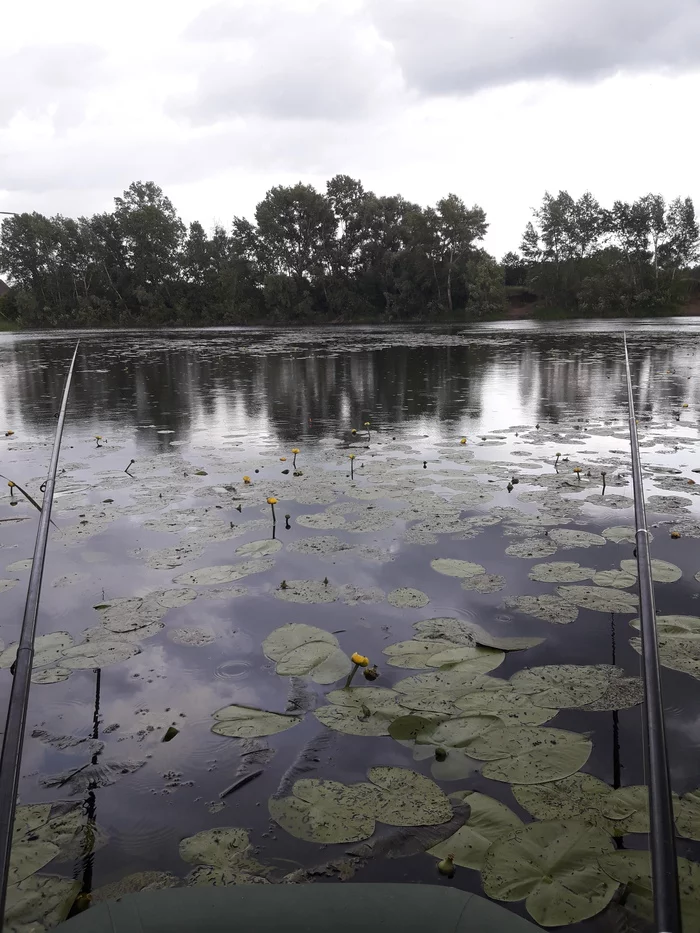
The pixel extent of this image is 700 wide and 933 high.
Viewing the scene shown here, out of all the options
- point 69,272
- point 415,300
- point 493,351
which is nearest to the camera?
point 493,351

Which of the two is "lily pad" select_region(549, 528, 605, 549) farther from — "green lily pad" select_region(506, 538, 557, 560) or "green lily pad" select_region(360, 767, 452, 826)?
"green lily pad" select_region(360, 767, 452, 826)

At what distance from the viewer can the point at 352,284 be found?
5431cm

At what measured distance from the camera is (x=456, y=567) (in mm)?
3795

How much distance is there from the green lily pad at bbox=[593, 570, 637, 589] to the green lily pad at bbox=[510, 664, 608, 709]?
0.82m

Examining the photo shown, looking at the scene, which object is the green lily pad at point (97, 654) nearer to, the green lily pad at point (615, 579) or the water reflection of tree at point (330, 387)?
the green lily pad at point (615, 579)

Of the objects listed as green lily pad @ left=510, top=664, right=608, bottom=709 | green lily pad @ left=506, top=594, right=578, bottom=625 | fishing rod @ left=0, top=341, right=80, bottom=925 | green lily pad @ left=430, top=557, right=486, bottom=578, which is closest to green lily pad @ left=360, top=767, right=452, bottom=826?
green lily pad @ left=510, top=664, right=608, bottom=709

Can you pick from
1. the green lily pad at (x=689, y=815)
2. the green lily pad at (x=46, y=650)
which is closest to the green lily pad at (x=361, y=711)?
the green lily pad at (x=689, y=815)

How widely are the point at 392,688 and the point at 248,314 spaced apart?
186 ft

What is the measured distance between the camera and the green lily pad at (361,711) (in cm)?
243

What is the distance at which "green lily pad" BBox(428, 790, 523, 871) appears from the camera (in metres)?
1.83

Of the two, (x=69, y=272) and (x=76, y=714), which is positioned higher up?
(x=69, y=272)

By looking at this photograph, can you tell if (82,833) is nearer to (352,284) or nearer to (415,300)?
(415,300)

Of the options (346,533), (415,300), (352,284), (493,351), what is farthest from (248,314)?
(346,533)

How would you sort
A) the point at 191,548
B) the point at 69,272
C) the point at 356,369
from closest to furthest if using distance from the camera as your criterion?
the point at 191,548 → the point at 356,369 → the point at 69,272
